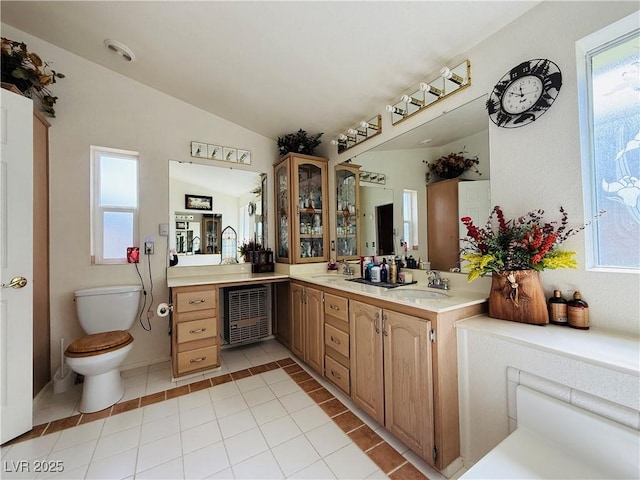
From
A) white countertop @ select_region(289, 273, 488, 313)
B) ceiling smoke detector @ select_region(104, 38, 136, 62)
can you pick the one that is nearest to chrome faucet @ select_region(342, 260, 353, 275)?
white countertop @ select_region(289, 273, 488, 313)

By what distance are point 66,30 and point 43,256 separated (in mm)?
1787

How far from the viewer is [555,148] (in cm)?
129

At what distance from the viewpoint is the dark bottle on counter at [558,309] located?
1224 millimetres

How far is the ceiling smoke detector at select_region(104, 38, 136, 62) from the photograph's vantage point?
204 cm

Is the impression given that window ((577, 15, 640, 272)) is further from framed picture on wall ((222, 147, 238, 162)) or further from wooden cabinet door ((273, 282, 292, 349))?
framed picture on wall ((222, 147, 238, 162))

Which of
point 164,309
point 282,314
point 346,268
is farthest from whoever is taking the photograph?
point 282,314

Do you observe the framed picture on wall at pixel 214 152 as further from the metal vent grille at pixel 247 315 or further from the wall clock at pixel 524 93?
the wall clock at pixel 524 93

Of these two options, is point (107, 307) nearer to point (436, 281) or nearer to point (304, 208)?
point (304, 208)

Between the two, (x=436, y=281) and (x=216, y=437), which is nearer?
(x=216, y=437)

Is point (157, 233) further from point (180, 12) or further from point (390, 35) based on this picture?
point (390, 35)

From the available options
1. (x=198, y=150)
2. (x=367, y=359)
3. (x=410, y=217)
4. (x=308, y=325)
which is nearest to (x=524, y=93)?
(x=410, y=217)

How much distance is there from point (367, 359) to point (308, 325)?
2.57 feet

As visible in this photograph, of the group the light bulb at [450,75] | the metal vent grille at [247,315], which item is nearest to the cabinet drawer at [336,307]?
the metal vent grille at [247,315]

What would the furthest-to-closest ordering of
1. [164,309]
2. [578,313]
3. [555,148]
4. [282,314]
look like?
[282,314]
[164,309]
[555,148]
[578,313]
